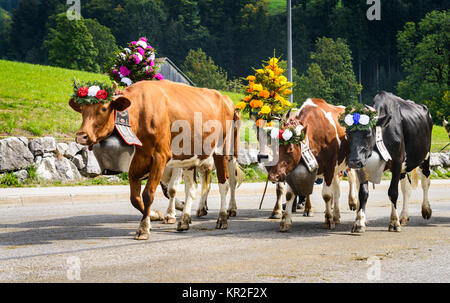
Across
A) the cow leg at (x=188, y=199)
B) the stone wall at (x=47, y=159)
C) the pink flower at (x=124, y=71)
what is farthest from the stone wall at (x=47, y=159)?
the cow leg at (x=188, y=199)

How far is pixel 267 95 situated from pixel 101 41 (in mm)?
99133

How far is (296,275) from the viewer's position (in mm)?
6867

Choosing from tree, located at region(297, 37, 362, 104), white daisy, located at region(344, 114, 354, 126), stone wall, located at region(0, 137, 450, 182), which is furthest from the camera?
tree, located at region(297, 37, 362, 104)

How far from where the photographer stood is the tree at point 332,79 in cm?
9094

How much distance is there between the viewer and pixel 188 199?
425 inches

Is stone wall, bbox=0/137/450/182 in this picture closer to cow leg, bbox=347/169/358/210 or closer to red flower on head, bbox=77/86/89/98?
cow leg, bbox=347/169/358/210

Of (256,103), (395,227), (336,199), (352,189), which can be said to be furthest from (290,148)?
(352,189)

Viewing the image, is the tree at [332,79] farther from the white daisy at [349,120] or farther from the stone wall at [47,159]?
the white daisy at [349,120]

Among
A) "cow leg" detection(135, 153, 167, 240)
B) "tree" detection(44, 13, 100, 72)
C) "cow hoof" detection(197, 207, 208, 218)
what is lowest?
"cow hoof" detection(197, 207, 208, 218)

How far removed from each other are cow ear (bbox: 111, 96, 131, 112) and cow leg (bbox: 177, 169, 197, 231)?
215cm

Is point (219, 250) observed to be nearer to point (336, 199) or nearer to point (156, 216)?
point (156, 216)

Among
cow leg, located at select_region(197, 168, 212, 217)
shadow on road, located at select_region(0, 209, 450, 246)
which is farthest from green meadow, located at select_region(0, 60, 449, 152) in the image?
shadow on road, located at select_region(0, 209, 450, 246)

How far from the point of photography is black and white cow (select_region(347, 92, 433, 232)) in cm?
1007

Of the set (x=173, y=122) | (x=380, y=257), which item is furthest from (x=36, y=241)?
(x=380, y=257)
